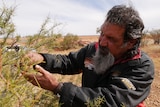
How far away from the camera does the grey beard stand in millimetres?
2895

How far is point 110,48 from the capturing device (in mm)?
2879

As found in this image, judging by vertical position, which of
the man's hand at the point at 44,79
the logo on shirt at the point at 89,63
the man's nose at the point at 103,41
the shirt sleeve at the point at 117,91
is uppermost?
the man's nose at the point at 103,41

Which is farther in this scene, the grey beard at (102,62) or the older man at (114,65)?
the grey beard at (102,62)

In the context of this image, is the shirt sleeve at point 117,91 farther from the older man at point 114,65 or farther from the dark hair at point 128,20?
the dark hair at point 128,20

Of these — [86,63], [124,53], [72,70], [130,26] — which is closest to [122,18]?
[130,26]

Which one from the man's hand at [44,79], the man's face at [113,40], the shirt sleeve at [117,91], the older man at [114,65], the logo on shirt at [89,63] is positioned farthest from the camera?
the logo on shirt at [89,63]

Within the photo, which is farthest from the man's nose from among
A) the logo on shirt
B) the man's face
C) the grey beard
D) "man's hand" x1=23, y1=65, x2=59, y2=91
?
"man's hand" x1=23, y1=65, x2=59, y2=91

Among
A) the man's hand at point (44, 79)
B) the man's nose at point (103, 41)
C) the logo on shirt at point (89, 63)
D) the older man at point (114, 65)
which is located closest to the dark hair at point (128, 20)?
the older man at point (114, 65)

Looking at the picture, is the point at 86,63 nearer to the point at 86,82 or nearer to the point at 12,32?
the point at 86,82

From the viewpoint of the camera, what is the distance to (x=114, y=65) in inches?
113

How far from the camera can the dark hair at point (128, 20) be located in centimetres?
283

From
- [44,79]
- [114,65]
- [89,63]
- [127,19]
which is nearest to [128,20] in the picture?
[127,19]

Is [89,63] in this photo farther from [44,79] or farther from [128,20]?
[44,79]

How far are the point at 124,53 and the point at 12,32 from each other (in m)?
0.98
